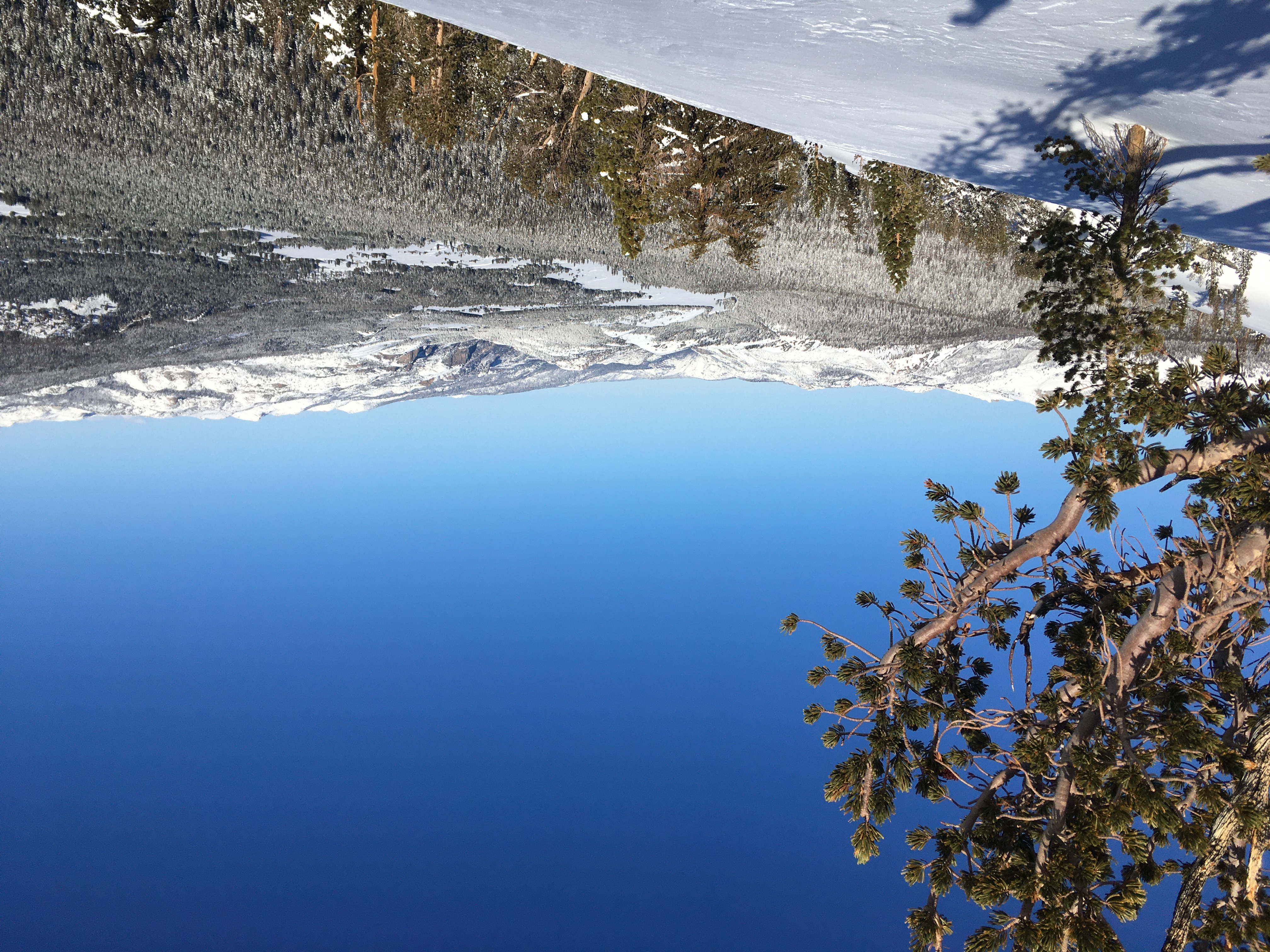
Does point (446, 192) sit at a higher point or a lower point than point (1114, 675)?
higher

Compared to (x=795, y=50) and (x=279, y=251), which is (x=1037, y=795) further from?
(x=279, y=251)

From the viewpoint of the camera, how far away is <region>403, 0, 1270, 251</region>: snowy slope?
559 centimetres

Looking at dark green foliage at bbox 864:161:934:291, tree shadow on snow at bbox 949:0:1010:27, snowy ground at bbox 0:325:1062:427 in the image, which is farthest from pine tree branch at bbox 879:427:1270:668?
snowy ground at bbox 0:325:1062:427

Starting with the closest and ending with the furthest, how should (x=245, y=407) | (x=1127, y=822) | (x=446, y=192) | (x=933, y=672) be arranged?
(x=1127, y=822), (x=933, y=672), (x=446, y=192), (x=245, y=407)

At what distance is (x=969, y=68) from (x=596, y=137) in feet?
20.8

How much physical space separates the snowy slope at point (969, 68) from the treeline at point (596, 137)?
5.14 ft

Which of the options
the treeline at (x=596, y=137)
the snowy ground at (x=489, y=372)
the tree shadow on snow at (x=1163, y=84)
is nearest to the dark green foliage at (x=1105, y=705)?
the tree shadow on snow at (x=1163, y=84)

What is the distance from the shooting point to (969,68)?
672cm

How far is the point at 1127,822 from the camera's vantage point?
3.87m

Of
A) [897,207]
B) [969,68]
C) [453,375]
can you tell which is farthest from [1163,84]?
[453,375]

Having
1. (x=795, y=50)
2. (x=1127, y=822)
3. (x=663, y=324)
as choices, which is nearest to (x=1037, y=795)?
(x=1127, y=822)

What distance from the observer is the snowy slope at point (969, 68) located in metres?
5.59

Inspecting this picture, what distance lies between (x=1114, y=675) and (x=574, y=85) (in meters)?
11.0

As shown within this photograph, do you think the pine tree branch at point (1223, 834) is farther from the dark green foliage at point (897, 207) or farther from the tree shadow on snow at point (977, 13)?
the dark green foliage at point (897, 207)
